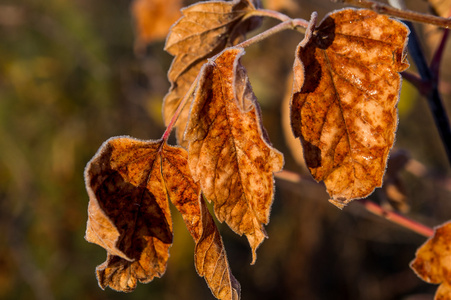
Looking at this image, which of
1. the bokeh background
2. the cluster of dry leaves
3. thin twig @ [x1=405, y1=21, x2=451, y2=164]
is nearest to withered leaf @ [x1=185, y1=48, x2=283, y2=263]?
the cluster of dry leaves

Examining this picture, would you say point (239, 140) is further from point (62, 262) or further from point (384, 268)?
point (384, 268)

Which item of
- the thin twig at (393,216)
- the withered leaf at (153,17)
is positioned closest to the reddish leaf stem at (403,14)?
the thin twig at (393,216)

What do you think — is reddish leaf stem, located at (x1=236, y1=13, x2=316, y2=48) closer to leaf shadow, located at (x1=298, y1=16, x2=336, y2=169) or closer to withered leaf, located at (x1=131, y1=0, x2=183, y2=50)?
leaf shadow, located at (x1=298, y1=16, x2=336, y2=169)

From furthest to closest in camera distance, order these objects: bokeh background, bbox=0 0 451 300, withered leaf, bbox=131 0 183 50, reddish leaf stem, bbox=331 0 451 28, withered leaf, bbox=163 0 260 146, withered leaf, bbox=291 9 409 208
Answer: bokeh background, bbox=0 0 451 300 < withered leaf, bbox=131 0 183 50 < withered leaf, bbox=163 0 260 146 < withered leaf, bbox=291 9 409 208 < reddish leaf stem, bbox=331 0 451 28

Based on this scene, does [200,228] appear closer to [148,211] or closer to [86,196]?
[148,211]

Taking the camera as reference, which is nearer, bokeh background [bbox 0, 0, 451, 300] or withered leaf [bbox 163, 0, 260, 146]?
withered leaf [bbox 163, 0, 260, 146]

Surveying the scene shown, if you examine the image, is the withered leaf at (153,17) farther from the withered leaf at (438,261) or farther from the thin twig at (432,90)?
the withered leaf at (438,261)

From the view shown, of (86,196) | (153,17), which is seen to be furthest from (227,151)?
(86,196)
